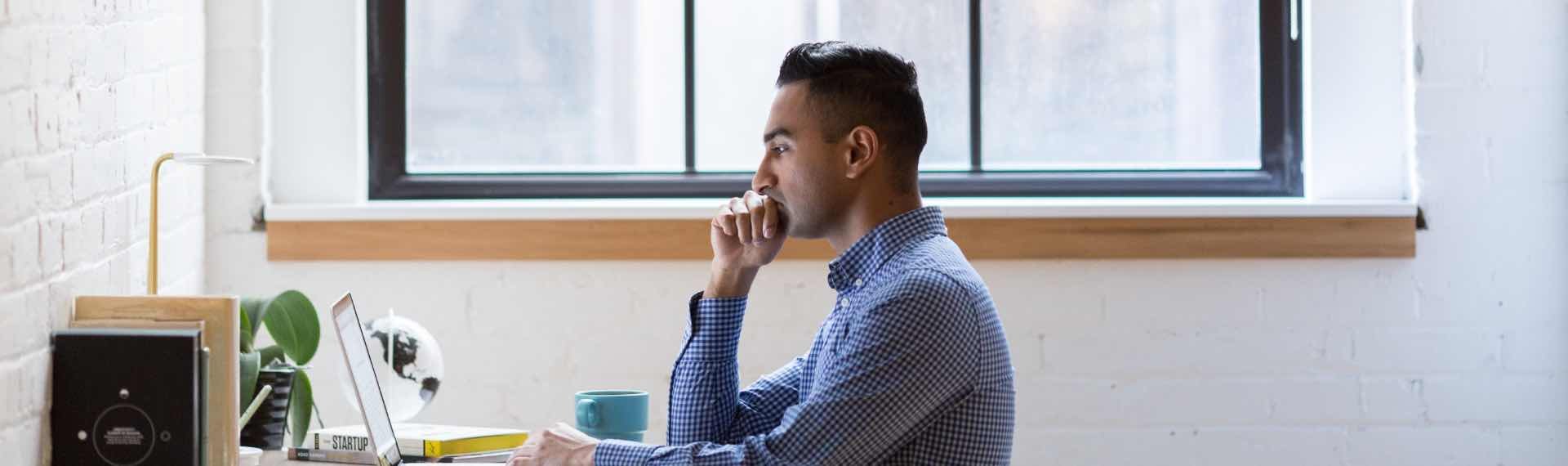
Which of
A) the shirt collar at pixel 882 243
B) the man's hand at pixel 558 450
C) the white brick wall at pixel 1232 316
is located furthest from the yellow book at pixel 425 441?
the white brick wall at pixel 1232 316

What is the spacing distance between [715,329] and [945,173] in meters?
1.06

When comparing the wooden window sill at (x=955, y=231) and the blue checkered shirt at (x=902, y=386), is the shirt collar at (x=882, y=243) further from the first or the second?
the wooden window sill at (x=955, y=231)

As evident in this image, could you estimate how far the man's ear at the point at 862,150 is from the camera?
1803mm

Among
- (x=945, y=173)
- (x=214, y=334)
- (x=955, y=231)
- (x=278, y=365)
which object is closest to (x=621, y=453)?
(x=214, y=334)

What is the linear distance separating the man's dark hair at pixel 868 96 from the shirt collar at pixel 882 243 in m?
0.07

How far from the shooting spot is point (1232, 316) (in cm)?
277

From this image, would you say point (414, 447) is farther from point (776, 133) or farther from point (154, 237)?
point (776, 133)

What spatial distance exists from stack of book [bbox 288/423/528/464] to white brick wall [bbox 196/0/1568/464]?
74 centimetres

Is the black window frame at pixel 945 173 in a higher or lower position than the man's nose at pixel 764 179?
higher

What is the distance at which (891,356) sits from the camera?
156cm

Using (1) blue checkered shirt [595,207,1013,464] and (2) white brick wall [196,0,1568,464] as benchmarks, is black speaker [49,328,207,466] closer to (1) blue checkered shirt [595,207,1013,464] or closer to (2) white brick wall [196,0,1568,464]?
(1) blue checkered shirt [595,207,1013,464]

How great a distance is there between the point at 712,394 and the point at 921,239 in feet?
1.10

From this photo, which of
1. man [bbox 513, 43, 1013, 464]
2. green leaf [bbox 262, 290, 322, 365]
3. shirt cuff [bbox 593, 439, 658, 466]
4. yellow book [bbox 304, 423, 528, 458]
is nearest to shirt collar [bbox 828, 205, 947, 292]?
man [bbox 513, 43, 1013, 464]

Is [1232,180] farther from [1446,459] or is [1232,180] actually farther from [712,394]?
[712,394]
